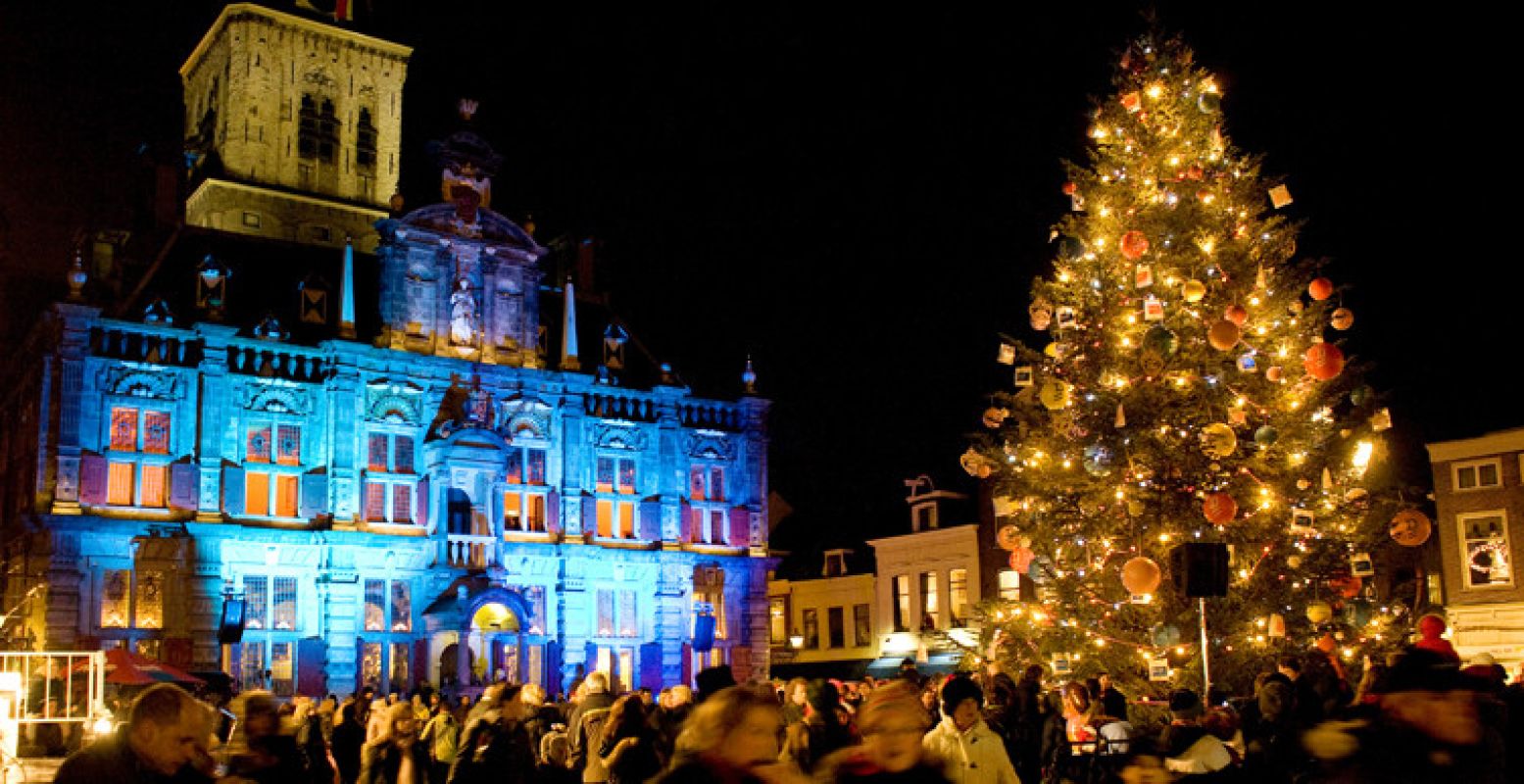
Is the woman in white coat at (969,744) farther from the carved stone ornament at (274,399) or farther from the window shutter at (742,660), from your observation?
the window shutter at (742,660)

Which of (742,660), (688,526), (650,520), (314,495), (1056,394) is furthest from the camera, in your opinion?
(742,660)

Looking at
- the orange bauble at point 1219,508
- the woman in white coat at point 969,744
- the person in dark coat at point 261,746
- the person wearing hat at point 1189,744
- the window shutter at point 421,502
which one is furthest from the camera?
the window shutter at point 421,502

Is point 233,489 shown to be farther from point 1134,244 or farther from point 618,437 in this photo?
point 1134,244

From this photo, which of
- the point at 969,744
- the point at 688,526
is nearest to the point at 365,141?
the point at 688,526

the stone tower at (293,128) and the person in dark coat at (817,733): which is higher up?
the stone tower at (293,128)

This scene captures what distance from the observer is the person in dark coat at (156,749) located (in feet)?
20.8

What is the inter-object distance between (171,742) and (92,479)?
31617mm

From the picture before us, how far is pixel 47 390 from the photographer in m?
35.0

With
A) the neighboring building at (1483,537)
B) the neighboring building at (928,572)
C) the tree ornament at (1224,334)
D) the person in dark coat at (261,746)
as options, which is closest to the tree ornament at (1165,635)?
the tree ornament at (1224,334)

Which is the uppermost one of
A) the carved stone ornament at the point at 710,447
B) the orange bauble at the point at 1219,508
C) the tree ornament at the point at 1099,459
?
the carved stone ornament at the point at 710,447

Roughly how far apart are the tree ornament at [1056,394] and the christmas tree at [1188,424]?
0.11 feet

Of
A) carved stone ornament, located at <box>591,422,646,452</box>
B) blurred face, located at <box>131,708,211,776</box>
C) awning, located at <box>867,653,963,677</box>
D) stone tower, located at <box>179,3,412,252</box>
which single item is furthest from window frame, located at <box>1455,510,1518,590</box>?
blurred face, located at <box>131,708,211,776</box>

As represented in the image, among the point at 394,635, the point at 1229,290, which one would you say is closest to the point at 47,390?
the point at 394,635

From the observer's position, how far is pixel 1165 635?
57.3 feet
